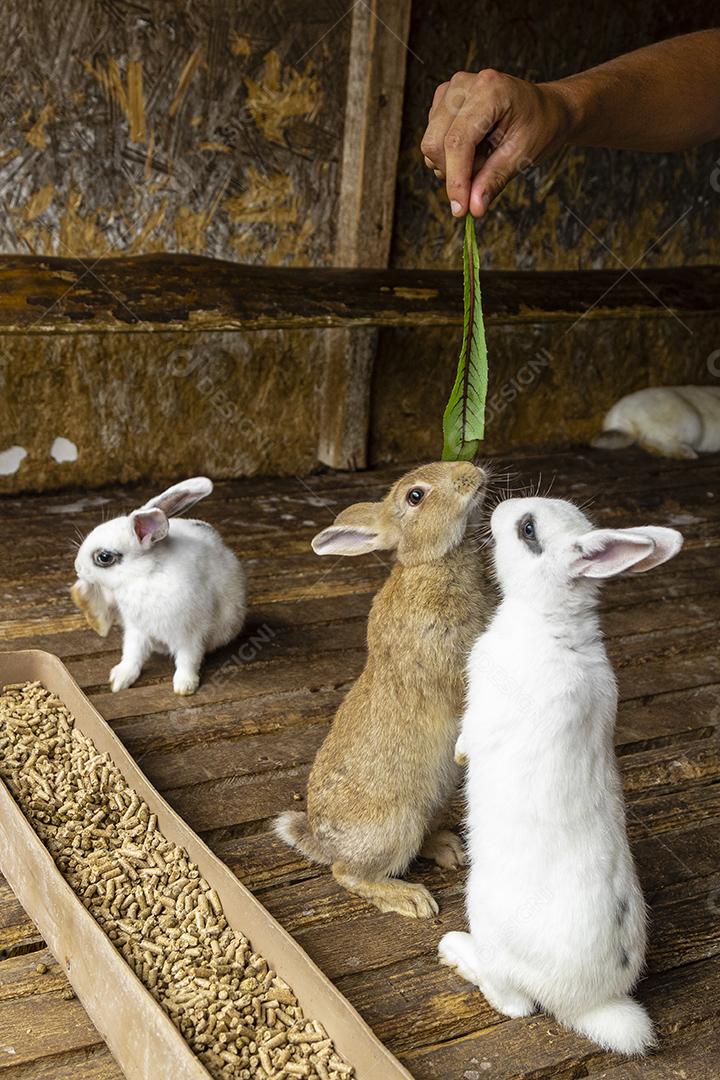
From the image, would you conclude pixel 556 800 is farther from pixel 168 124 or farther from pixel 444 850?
pixel 168 124

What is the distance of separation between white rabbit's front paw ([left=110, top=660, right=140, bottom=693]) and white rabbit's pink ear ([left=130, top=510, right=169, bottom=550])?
0.39 m

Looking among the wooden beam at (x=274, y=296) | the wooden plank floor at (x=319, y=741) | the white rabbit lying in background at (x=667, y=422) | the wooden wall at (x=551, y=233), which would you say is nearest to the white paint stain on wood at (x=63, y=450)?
the wooden plank floor at (x=319, y=741)

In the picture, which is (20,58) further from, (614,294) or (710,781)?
(710,781)

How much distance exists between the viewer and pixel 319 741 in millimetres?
3518

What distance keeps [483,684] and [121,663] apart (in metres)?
1.76

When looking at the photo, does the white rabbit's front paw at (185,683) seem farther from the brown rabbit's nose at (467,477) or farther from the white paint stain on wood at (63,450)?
the white paint stain on wood at (63,450)

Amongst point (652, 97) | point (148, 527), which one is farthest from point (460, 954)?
point (652, 97)

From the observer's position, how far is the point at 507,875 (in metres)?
2.30

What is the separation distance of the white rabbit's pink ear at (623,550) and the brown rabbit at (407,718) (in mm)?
556

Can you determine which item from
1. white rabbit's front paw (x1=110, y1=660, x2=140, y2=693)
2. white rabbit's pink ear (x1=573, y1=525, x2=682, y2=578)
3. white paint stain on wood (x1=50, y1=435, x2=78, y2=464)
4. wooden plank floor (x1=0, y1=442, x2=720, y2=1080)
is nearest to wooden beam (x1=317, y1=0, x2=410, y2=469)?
wooden plank floor (x1=0, y1=442, x2=720, y2=1080)

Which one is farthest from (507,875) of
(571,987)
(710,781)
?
(710,781)

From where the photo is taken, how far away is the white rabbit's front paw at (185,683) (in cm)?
375

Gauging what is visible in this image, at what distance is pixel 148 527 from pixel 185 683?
19.7 inches

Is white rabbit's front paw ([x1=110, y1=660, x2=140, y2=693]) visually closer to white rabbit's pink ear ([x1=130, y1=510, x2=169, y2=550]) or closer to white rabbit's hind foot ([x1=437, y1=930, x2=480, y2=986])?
white rabbit's pink ear ([x1=130, y1=510, x2=169, y2=550])
